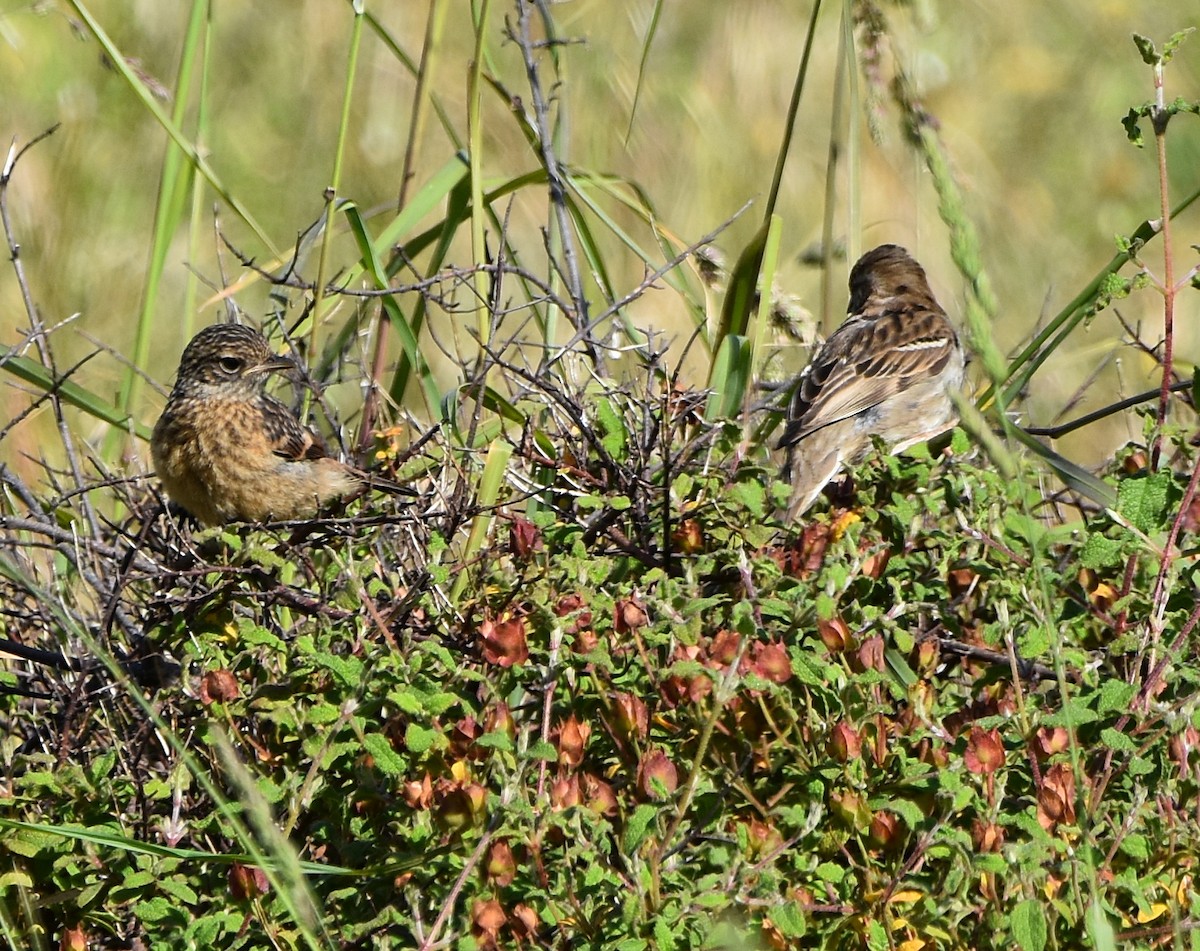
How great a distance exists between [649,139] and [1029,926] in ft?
21.5

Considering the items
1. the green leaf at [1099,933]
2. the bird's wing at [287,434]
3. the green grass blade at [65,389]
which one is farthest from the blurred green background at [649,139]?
the green leaf at [1099,933]

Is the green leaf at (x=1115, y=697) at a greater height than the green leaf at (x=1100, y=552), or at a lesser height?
lesser

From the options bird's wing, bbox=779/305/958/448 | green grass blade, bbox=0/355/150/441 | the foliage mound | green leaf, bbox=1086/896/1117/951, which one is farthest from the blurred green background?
green leaf, bbox=1086/896/1117/951

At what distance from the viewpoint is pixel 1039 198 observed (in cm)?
917

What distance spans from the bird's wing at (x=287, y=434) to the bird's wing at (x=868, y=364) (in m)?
1.62

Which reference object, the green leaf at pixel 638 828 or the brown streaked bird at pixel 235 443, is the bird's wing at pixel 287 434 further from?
the green leaf at pixel 638 828

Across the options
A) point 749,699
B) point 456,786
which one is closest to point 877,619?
point 749,699

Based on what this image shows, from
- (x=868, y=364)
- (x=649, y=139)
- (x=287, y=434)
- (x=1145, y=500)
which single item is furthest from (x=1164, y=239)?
(x=649, y=139)

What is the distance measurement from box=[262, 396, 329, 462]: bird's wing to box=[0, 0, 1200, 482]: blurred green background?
250cm

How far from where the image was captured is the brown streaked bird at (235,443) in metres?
4.70

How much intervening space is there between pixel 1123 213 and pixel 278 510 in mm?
6011

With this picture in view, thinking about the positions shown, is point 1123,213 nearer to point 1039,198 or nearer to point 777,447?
point 1039,198

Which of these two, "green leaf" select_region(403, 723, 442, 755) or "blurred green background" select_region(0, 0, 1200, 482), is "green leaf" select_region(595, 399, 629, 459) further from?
"blurred green background" select_region(0, 0, 1200, 482)

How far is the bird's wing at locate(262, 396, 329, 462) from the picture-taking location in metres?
4.70
